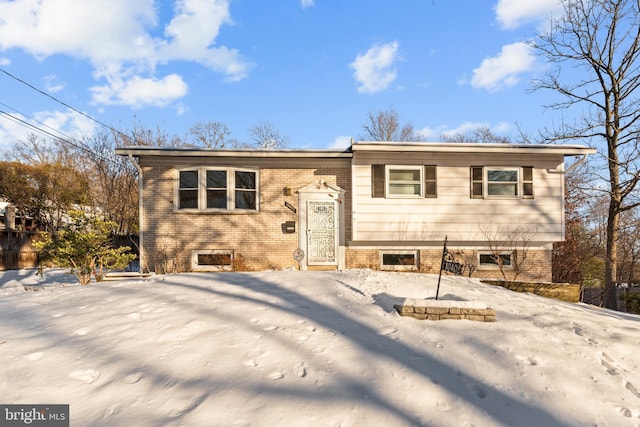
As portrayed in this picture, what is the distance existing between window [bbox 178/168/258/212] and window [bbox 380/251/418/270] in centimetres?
457

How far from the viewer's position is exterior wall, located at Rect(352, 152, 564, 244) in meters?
9.55

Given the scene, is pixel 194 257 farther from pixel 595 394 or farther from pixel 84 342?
pixel 595 394

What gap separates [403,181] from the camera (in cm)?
984

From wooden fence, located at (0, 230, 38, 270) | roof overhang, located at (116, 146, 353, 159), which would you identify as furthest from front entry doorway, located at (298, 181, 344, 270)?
wooden fence, located at (0, 230, 38, 270)

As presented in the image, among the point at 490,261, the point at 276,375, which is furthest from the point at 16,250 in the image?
the point at 490,261

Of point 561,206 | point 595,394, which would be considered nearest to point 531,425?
point 595,394

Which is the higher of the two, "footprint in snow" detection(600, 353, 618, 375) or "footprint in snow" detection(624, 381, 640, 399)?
"footprint in snow" detection(600, 353, 618, 375)

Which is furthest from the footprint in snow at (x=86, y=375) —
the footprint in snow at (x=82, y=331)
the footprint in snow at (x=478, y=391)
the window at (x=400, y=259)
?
the window at (x=400, y=259)

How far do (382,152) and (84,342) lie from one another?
8.50m

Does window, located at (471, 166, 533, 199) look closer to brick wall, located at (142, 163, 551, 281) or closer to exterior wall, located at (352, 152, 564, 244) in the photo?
exterior wall, located at (352, 152, 564, 244)

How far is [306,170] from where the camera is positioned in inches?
394

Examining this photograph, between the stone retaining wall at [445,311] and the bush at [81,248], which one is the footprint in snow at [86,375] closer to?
the stone retaining wall at [445,311]

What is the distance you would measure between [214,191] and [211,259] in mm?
2210

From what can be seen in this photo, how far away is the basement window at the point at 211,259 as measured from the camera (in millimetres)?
9758
